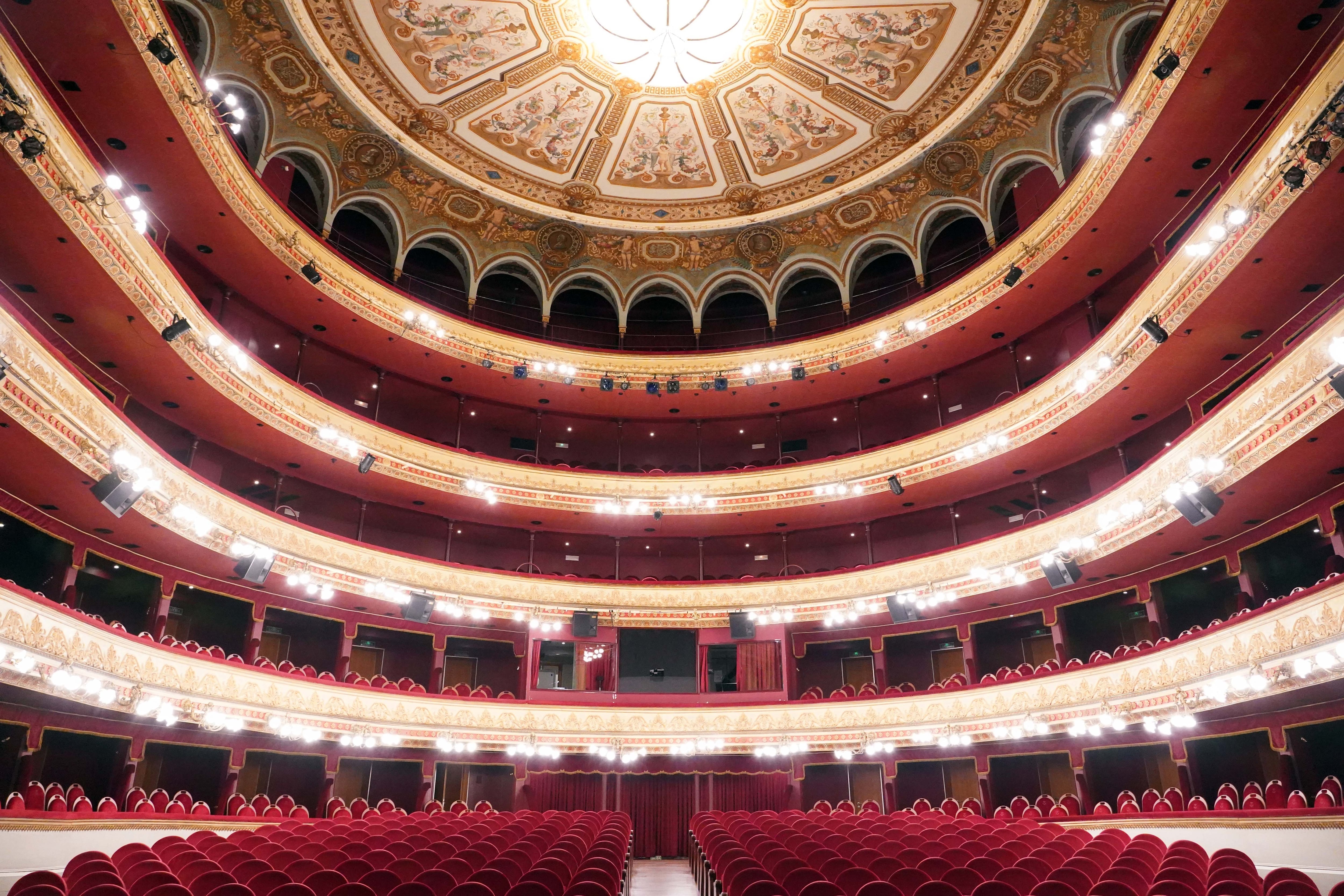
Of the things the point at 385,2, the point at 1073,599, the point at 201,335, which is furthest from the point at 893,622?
the point at 385,2

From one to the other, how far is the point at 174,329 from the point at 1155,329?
51.4 feet

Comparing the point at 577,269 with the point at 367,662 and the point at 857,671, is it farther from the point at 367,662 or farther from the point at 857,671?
the point at 857,671

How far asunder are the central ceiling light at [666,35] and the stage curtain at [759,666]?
13378mm

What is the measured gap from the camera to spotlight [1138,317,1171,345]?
13.2 m

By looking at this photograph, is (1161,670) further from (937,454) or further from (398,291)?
(398,291)

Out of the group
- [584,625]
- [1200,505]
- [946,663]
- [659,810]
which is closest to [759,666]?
[659,810]

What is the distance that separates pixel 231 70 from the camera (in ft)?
55.7

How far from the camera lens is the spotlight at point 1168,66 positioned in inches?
470

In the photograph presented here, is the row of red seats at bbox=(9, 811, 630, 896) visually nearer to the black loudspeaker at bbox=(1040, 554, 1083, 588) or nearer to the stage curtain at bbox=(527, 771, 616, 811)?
the stage curtain at bbox=(527, 771, 616, 811)

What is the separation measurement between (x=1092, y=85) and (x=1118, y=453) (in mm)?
7718

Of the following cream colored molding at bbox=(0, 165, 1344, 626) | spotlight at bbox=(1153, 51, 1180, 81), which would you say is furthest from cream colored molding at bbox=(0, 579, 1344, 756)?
spotlight at bbox=(1153, 51, 1180, 81)

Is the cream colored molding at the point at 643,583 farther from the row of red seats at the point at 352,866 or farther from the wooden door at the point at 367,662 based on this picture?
the row of red seats at the point at 352,866

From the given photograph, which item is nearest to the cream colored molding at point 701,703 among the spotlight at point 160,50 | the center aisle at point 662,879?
the center aisle at point 662,879

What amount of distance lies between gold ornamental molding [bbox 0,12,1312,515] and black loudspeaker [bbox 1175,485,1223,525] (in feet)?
9.10
